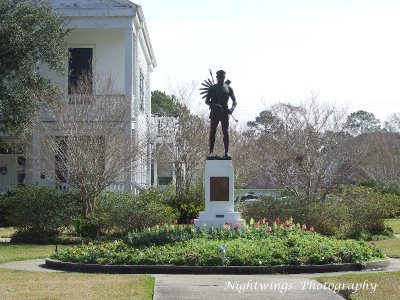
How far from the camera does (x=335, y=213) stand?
23578 millimetres

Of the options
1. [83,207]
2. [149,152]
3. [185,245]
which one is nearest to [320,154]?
[149,152]

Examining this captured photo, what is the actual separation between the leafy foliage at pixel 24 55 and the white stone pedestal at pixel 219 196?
9.84 metres

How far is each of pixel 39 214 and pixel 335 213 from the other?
9.31 meters

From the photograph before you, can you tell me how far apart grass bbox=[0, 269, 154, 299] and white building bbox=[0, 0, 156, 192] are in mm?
13566

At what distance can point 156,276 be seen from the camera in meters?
13.2

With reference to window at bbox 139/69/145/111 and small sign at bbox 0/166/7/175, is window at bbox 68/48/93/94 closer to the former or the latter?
window at bbox 139/69/145/111

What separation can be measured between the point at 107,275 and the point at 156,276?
0.89 m

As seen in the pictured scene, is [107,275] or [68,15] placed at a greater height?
[68,15]

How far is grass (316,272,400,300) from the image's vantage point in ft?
34.4

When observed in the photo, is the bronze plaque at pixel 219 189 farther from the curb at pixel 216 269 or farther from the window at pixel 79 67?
the window at pixel 79 67

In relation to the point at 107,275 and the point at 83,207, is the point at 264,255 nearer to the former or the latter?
the point at 107,275

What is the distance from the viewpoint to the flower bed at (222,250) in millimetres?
14078

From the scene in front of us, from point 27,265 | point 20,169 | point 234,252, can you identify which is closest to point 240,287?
point 234,252

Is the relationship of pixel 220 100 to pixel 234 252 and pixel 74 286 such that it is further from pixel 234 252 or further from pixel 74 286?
pixel 74 286
